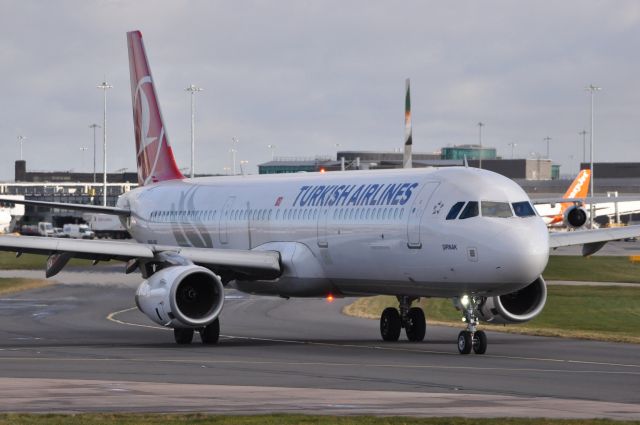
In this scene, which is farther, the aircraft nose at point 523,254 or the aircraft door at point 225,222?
the aircraft door at point 225,222

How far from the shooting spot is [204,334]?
35812 millimetres

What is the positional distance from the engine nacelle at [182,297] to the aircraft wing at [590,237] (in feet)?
29.8

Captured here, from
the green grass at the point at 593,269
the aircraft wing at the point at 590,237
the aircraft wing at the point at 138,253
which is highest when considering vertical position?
the aircraft wing at the point at 590,237

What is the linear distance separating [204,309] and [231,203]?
294 inches

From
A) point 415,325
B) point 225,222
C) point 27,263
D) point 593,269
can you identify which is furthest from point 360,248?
point 27,263

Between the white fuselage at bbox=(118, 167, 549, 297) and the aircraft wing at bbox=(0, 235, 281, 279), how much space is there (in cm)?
86

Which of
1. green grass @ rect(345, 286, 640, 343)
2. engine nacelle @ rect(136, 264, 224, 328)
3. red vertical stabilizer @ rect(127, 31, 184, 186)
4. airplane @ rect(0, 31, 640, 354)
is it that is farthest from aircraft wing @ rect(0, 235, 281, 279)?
red vertical stabilizer @ rect(127, 31, 184, 186)

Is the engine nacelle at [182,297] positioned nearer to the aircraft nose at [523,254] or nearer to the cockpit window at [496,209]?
the cockpit window at [496,209]

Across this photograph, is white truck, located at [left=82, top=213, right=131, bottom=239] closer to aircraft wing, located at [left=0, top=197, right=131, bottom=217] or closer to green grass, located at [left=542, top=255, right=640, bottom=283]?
green grass, located at [left=542, top=255, right=640, bottom=283]

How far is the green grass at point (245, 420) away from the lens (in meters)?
18.7

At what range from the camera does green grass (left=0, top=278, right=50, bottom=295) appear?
62306mm

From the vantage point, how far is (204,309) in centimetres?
3503

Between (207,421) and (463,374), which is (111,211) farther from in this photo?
(207,421)

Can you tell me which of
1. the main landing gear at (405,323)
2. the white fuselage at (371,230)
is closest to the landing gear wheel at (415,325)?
the main landing gear at (405,323)
